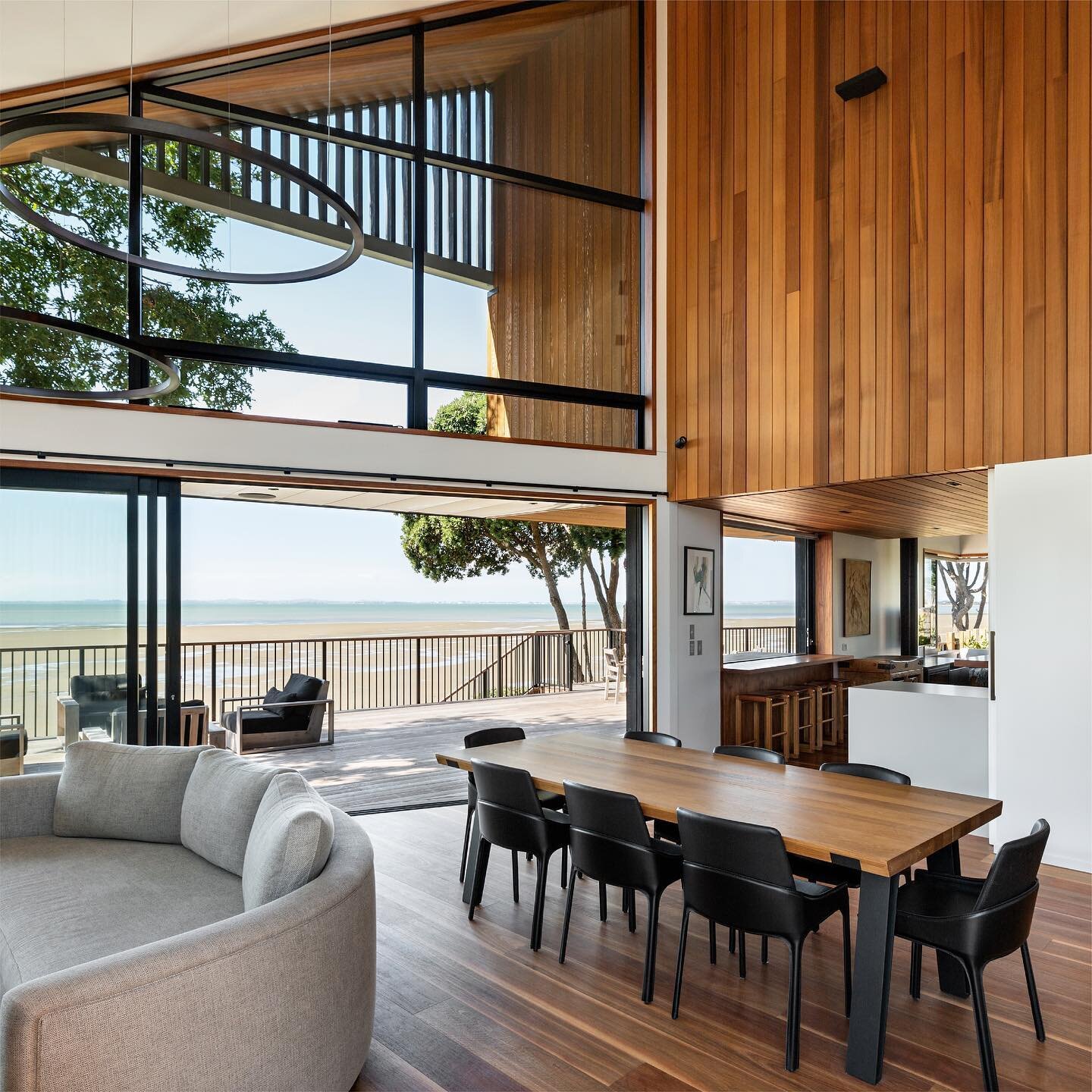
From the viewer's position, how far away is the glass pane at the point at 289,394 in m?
5.15

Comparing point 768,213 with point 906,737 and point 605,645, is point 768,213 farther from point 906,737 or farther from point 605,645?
point 605,645

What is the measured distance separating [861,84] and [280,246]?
4.05 metres

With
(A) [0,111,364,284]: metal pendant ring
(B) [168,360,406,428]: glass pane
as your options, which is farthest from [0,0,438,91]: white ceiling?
(A) [0,111,364,284]: metal pendant ring

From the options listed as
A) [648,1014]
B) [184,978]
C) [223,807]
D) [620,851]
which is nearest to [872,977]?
[648,1014]

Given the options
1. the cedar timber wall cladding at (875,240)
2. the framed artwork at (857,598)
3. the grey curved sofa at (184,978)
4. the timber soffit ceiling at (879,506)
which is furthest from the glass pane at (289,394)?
the framed artwork at (857,598)

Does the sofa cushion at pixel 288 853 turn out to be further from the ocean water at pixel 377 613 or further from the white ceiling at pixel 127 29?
the ocean water at pixel 377 613

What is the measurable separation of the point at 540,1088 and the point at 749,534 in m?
6.92

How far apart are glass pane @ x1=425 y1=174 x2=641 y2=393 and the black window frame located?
65 millimetres

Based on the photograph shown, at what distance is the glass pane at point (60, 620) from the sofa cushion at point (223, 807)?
5.70 feet

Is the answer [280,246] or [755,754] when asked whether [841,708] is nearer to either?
[755,754]

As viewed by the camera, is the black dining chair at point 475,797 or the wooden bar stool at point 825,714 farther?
the wooden bar stool at point 825,714

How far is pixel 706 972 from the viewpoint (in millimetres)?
3100

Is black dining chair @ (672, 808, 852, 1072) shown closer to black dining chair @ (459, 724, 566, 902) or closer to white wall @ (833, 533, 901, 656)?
black dining chair @ (459, 724, 566, 902)

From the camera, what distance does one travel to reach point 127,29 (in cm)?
495
